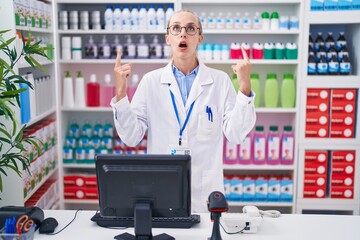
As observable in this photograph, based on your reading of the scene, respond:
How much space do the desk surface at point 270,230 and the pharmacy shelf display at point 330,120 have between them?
1.85 metres

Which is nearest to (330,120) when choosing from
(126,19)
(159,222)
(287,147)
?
(287,147)

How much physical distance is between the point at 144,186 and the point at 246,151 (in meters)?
2.40

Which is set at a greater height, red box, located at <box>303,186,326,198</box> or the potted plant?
the potted plant

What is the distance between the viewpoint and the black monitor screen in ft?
5.67

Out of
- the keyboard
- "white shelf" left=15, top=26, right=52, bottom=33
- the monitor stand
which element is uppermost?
"white shelf" left=15, top=26, right=52, bottom=33

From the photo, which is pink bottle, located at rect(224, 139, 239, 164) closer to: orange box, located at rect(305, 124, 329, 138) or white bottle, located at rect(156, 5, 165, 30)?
orange box, located at rect(305, 124, 329, 138)

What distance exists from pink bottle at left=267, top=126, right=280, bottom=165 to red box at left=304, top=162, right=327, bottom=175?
267mm

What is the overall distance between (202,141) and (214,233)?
0.82 m

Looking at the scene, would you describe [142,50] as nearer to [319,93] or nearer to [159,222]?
[319,93]

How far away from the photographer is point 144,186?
1.76m

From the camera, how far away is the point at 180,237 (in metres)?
1.89

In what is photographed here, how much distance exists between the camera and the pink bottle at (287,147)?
398 centimetres

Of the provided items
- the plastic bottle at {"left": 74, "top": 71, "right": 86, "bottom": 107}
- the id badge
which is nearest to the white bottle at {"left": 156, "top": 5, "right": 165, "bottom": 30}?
the plastic bottle at {"left": 74, "top": 71, "right": 86, "bottom": 107}

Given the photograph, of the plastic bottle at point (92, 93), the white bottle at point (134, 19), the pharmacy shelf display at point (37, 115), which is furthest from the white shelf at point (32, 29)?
the white bottle at point (134, 19)
